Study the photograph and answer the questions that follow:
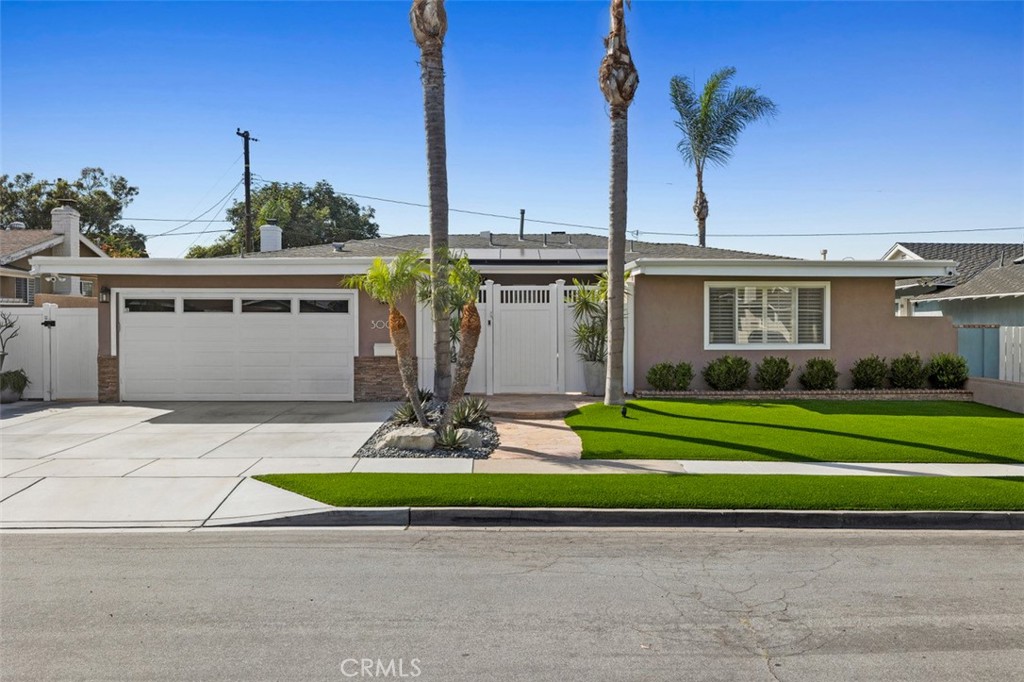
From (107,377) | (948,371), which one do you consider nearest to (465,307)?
(107,377)

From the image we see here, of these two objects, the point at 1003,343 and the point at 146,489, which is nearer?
the point at 146,489

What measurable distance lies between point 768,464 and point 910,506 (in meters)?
2.13

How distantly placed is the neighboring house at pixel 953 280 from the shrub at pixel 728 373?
31.8 ft

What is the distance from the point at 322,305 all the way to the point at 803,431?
32.4 feet

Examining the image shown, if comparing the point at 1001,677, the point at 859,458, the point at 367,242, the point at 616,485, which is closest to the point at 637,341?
the point at 859,458

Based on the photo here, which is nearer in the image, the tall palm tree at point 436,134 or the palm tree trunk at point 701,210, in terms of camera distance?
the tall palm tree at point 436,134

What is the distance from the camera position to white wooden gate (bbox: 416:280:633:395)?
16016mm

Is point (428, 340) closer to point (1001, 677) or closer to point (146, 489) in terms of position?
point (146, 489)

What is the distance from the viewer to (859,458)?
32.6 feet

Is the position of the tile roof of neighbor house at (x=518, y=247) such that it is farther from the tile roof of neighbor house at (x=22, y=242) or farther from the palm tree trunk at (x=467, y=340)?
the tile roof of neighbor house at (x=22, y=242)

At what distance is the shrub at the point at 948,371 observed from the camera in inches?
626

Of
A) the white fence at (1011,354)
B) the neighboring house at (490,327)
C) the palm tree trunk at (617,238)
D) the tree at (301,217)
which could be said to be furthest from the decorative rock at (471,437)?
the tree at (301,217)

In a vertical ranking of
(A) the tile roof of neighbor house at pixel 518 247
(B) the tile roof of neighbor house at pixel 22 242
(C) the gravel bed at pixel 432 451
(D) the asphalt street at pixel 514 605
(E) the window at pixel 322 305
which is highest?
(B) the tile roof of neighbor house at pixel 22 242

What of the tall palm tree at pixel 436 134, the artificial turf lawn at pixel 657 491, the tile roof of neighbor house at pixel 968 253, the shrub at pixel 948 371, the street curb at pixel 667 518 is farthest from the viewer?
the tile roof of neighbor house at pixel 968 253
